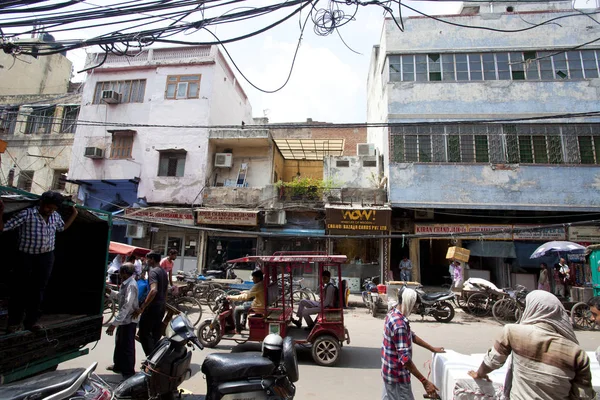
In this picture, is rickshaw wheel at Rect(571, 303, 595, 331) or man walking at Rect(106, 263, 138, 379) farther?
rickshaw wheel at Rect(571, 303, 595, 331)

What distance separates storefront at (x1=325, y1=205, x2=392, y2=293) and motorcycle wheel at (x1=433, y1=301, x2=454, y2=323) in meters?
4.56

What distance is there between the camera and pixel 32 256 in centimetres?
383

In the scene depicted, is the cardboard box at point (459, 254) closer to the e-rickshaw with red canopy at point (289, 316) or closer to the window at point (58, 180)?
the e-rickshaw with red canopy at point (289, 316)

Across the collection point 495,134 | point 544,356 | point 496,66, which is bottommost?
point 544,356

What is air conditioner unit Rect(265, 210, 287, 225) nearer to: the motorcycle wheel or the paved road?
the paved road

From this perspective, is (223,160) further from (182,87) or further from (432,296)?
(432,296)

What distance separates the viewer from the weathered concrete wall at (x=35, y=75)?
22.6 meters

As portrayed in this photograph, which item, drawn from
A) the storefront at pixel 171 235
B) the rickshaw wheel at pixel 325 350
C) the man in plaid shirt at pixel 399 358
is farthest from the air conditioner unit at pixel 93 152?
the man in plaid shirt at pixel 399 358

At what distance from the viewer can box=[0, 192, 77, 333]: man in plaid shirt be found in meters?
3.75

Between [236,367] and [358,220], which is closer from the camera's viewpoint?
[236,367]

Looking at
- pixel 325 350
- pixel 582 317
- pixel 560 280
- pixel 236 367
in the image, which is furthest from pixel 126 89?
pixel 560 280

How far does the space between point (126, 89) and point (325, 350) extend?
1897 centimetres

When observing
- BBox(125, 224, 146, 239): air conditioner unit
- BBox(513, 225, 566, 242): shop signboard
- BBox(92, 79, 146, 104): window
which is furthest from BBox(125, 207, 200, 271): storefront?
BBox(513, 225, 566, 242): shop signboard

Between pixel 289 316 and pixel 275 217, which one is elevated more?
pixel 275 217
